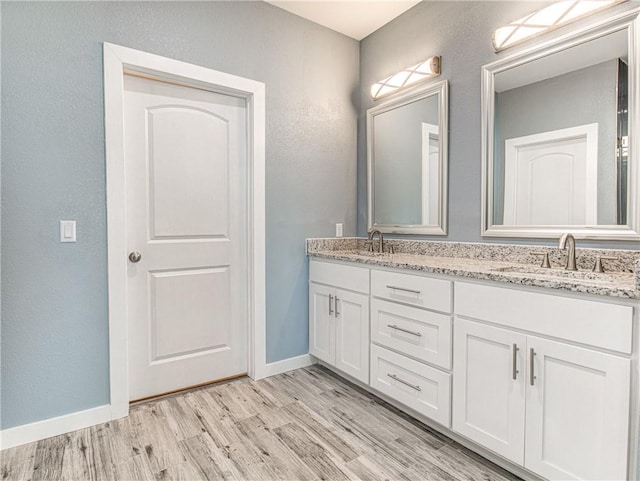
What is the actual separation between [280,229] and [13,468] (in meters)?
1.78

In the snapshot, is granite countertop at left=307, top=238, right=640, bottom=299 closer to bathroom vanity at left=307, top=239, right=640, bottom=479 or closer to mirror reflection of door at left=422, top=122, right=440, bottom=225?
bathroom vanity at left=307, top=239, right=640, bottom=479

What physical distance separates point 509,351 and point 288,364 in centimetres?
157

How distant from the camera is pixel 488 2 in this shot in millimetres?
2057

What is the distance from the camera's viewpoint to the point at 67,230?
1.80 metres

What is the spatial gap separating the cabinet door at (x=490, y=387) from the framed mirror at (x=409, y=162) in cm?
88

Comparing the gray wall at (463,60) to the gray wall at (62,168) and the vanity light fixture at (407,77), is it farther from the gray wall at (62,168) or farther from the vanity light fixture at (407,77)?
the gray wall at (62,168)

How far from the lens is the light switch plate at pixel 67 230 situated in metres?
1.79

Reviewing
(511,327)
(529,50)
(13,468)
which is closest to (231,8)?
(529,50)

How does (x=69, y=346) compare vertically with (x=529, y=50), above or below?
below

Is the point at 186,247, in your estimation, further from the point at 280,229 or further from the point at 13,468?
the point at 13,468

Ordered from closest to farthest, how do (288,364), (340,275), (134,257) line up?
(134,257), (340,275), (288,364)

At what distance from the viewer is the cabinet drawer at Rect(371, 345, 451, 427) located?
5.65 ft

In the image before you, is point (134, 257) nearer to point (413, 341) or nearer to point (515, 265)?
point (413, 341)

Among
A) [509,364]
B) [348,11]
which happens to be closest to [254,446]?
[509,364]
